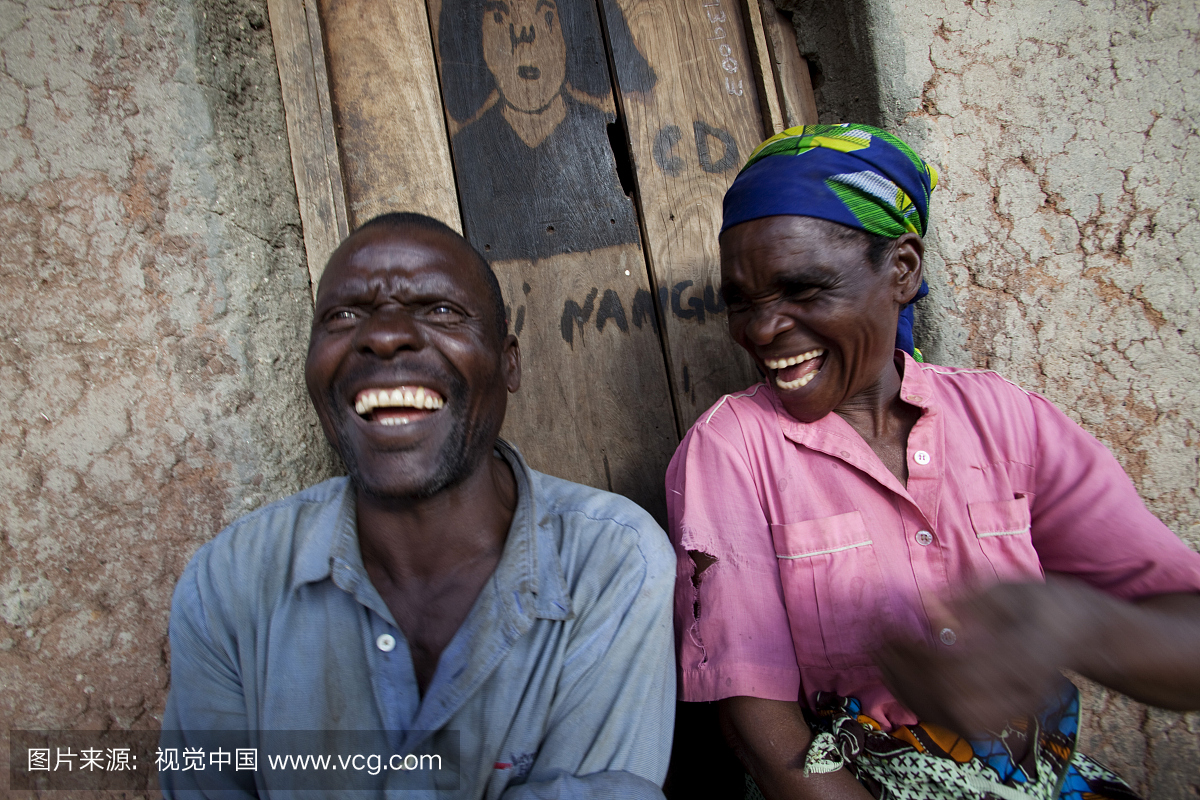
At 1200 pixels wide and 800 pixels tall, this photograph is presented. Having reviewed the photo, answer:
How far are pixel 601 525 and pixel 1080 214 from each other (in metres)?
1.57

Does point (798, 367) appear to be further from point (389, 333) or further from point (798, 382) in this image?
point (389, 333)

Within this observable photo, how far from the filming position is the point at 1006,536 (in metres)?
1.29

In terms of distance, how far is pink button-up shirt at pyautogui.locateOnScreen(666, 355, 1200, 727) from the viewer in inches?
48.3

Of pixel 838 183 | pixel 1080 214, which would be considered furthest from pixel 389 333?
pixel 1080 214

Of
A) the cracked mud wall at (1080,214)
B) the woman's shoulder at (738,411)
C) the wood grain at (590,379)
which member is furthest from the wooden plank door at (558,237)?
the cracked mud wall at (1080,214)

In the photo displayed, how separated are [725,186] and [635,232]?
1.07 ft

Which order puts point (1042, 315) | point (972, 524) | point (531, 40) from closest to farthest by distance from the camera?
point (972, 524) → point (1042, 315) → point (531, 40)

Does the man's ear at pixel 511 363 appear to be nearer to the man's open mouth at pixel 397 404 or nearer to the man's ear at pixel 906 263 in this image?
the man's open mouth at pixel 397 404

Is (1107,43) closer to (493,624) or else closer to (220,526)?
(493,624)

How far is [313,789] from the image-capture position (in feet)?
3.60

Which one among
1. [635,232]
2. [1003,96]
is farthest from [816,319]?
[1003,96]

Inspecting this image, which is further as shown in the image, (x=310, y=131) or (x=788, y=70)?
(x=788, y=70)

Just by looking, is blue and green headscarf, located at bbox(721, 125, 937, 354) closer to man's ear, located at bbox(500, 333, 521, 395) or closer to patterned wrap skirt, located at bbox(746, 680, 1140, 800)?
man's ear, located at bbox(500, 333, 521, 395)

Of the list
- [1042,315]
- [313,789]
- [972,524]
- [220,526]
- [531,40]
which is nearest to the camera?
[313,789]
